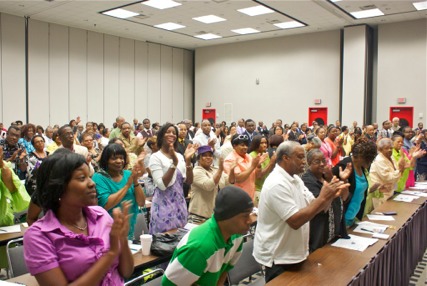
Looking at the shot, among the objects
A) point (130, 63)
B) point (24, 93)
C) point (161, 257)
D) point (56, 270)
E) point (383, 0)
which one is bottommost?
point (161, 257)

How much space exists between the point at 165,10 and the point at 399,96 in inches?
369

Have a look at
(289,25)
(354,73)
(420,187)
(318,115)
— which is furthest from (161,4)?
(420,187)

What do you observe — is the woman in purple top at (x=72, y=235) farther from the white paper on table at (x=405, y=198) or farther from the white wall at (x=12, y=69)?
the white wall at (x=12, y=69)

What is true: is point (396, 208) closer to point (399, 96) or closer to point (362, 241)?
point (362, 241)

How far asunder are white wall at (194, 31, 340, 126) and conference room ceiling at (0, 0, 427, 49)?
0.82 metres

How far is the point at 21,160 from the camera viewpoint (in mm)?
5250

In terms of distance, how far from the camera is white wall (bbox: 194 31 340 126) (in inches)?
660

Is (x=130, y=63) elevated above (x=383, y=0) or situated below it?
below

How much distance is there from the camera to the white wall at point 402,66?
1472 cm

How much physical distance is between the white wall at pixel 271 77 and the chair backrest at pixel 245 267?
1424 cm

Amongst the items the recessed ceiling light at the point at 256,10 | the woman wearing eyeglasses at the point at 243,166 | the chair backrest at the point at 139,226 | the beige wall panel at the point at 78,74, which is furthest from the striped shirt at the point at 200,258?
the beige wall panel at the point at 78,74

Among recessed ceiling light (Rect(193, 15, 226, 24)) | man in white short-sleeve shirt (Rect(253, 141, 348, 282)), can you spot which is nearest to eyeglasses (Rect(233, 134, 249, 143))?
man in white short-sleeve shirt (Rect(253, 141, 348, 282))

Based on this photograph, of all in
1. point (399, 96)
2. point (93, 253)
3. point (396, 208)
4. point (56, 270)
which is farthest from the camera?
point (399, 96)

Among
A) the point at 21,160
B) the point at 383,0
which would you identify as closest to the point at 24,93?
the point at 21,160
